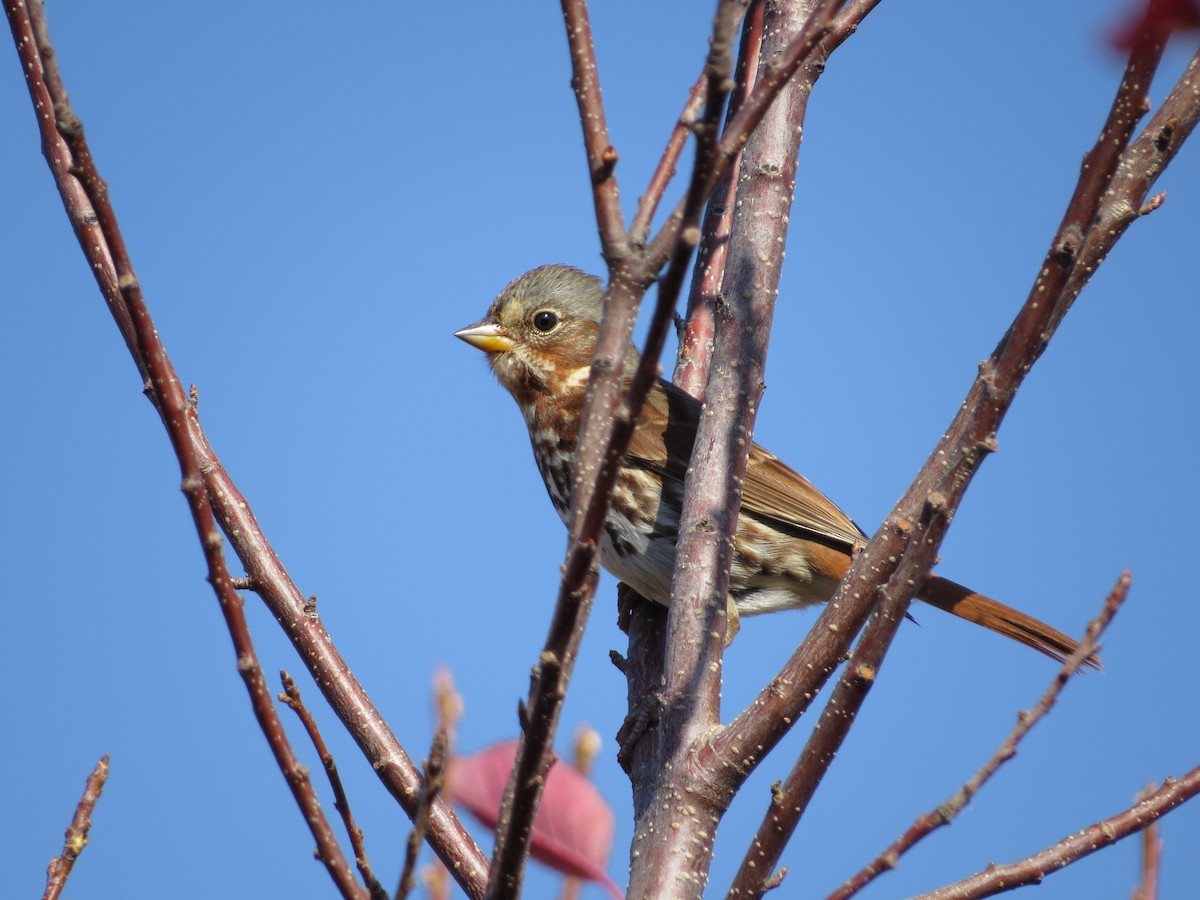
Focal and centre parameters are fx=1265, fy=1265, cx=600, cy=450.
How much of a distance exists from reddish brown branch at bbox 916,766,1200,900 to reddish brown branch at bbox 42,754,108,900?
141 cm

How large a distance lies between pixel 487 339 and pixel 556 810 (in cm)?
385

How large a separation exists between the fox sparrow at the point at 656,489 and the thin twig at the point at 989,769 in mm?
2306

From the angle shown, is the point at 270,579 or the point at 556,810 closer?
the point at 556,810

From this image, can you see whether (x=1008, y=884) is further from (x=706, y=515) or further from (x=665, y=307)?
(x=665, y=307)

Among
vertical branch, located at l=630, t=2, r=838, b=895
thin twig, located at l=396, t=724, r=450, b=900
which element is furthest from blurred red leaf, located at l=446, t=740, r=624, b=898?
vertical branch, located at l=630, t=2, r=838, b=895

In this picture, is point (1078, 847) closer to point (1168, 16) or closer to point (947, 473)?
point (947, 473)

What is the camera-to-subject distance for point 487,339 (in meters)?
5.43

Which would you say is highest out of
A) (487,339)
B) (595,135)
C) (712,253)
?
(487,339)

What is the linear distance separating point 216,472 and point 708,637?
1.29m

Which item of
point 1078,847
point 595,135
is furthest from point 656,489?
point 595,135

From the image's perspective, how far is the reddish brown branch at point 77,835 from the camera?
6.46ft

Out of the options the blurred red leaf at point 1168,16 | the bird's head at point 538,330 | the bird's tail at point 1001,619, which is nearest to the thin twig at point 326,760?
the blurred red leaf at point 1168,16

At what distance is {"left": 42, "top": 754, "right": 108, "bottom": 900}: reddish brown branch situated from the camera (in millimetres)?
1969

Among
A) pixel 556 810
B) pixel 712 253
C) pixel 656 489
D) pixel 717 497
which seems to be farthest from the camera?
pixel 656 489
